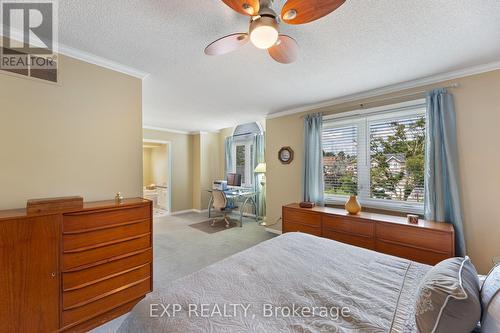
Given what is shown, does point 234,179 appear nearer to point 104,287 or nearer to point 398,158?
point 398,158

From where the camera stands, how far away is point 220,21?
1.58 meters

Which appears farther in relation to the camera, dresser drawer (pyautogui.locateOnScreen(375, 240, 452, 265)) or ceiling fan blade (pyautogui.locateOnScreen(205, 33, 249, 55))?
dresser drawer (pyautogui.locateOnScreen(375, 240, 452, 265))

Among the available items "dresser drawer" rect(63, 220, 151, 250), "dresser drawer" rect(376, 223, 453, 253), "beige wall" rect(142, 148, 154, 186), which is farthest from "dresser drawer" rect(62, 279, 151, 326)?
"beige wall" rect(142, 148, 154, 186)

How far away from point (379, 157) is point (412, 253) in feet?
4.22

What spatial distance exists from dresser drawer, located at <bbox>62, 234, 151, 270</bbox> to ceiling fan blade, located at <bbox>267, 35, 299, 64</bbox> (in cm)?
207

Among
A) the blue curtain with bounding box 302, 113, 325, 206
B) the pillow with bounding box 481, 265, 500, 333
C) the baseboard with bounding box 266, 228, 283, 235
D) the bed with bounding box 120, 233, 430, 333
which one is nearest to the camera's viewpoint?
the pillow with bounding box 481, 265, 500, 333

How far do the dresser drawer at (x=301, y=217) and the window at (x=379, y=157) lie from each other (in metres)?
0.60

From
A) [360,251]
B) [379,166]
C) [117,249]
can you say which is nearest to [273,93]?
[379,166]

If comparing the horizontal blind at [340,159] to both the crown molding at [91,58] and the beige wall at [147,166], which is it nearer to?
the crown molding at [91,58]

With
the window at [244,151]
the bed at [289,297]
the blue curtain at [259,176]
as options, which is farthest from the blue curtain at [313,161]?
the window at [244,151]

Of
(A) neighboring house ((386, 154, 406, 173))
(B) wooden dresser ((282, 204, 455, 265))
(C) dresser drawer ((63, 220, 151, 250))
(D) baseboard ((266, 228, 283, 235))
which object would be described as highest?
(A) neighboring house ((386, 154, 406, 173))

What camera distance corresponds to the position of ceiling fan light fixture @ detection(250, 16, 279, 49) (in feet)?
4.24

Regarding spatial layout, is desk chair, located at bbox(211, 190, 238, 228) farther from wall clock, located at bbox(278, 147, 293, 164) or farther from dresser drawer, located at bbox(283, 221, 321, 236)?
dresser drawer, located at bbox(283, 221, 321, 236)

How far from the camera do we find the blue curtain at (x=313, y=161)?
3518 mm
